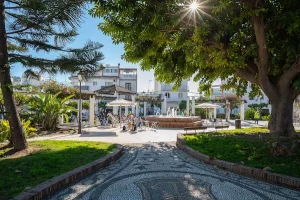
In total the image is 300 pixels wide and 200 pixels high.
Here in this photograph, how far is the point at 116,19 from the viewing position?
7.75m

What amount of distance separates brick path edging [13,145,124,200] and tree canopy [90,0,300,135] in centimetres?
407

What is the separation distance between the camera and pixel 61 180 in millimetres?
4359

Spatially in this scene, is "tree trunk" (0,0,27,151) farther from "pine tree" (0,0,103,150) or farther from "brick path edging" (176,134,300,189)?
"brick path edging" (176,134,300,189)

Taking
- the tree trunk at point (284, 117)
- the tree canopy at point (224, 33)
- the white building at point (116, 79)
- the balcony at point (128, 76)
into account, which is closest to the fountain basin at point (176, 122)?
the tree canopy at point (224, 33)

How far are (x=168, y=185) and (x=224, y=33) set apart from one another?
18.3ft

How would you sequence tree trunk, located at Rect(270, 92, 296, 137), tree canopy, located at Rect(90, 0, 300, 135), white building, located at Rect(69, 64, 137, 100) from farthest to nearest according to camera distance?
white building, located at Rect(69, 64, 137, 100) < tree trunk, located at Rect(270, 92, 296, 137) < tree canopy, located at Rect(90, 0, 300, 135)

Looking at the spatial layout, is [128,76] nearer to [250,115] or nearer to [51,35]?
[250,115]

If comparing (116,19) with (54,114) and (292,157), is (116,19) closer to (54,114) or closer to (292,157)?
(292,157)

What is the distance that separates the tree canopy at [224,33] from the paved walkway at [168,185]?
13.4 ft

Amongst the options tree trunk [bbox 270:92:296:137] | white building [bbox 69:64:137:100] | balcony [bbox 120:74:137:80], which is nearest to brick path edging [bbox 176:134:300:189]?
tree trunk [bbox 270:92:296:137]

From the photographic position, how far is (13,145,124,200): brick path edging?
3624 mm

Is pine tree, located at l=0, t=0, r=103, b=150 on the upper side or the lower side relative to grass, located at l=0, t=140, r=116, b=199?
upper

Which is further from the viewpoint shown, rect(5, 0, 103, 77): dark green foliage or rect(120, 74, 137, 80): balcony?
rect(120, 74, 137, 80): balcony

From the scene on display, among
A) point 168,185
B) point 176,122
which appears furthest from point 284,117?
point 176,122
